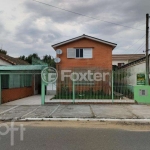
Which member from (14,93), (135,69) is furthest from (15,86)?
(135,69)

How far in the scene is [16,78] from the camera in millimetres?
17688

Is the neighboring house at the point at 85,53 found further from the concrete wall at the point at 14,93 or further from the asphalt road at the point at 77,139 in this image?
the asphalt road at the point at 77,139

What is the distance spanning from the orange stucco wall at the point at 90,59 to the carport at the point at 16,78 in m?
4.22

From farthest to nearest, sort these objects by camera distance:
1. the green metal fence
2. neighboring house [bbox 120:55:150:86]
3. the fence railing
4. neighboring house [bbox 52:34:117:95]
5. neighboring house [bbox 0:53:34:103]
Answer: neighboring house [bbox 52:34:117:95], neighboring house [bbox 0:53:34:103], neighboring house [bbox 120:55:150:86], the fence railing, the green metal fence

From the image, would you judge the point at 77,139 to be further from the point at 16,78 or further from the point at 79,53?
the point at 79,53

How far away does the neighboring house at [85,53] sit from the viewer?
859 inches

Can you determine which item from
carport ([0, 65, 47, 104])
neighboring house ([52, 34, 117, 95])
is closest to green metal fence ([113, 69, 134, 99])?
carport ([0, 65, 47, 104])

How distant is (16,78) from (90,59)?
791 centimetres

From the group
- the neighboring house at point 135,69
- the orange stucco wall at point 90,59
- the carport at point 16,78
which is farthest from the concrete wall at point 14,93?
the neighboring house at point 135,69

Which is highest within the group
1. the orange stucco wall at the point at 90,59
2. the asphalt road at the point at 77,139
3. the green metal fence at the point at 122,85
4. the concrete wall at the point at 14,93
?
the orange stucco wall at the point at 90,59

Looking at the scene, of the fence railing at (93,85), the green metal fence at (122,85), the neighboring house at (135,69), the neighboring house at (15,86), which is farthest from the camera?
the neighboring house at (15,86)

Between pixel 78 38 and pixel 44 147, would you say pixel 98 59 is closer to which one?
pixel 78 38

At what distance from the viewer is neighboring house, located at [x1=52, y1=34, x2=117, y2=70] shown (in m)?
21.8

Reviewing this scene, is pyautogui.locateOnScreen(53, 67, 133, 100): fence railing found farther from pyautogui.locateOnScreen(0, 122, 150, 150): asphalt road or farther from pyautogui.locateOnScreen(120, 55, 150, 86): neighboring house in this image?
pyautogui.locateOnScreen(0, 122, 150, 150): asphalt road
